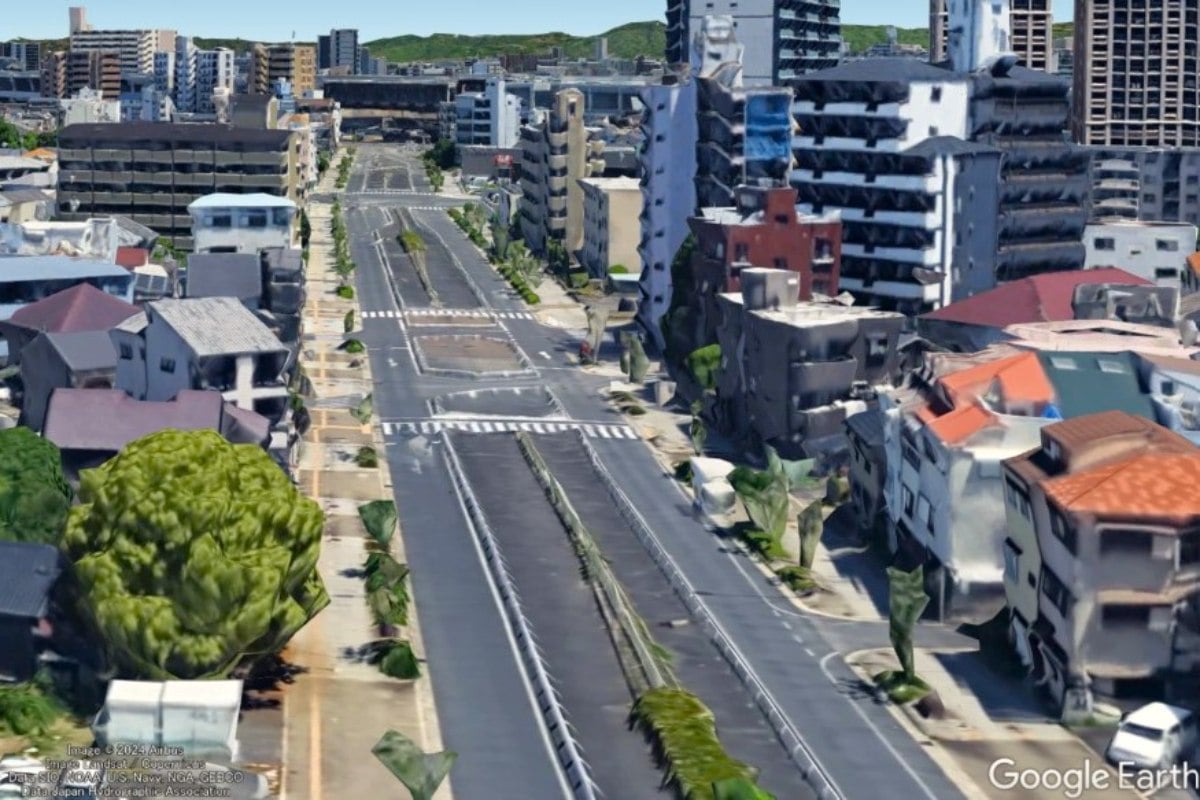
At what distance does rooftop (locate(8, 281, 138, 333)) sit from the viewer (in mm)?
127125

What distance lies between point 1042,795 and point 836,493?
4132 centimetres

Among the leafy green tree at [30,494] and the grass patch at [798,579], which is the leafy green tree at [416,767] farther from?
the grass patch at [798,579]

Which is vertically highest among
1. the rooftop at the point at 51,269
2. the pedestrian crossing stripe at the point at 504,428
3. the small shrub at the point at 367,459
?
the rooftop at the point at 51,269

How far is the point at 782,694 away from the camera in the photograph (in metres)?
76.9

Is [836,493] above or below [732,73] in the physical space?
below

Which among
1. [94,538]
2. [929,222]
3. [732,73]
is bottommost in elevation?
[94,538]

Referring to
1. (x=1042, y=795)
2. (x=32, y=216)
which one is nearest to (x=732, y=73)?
(x=32, y=216)

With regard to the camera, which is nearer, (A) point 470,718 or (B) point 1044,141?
(A) point 470,718

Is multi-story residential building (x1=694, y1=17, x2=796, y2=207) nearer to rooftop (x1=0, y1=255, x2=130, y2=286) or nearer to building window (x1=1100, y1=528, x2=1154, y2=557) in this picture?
rooftop (x1=0, y1=255, x2=130, y2=286)

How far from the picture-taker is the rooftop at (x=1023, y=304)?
4990 inches

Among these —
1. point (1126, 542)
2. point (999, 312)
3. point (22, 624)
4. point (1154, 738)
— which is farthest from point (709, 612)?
point (999, 312)

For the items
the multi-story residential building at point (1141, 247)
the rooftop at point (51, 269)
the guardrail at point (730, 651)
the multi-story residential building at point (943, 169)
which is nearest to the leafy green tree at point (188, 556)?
the guardrail at point (730, 651)

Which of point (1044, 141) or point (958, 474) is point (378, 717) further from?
point (1044, 141)

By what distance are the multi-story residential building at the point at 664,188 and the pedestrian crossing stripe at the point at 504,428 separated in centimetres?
3088
